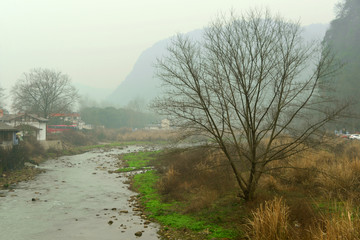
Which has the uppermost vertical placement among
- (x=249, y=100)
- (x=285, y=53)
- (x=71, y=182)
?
(x=285, y=53)

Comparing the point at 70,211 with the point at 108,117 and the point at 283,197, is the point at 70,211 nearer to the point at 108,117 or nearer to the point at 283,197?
the point at 283,197

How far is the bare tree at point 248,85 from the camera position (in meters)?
11.6

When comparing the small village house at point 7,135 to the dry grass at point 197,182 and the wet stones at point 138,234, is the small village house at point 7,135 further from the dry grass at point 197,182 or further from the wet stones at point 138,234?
the wet stones at point 138,234

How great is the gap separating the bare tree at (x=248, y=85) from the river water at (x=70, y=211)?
4995 millimetres

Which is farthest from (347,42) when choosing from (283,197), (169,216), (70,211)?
(70,211)

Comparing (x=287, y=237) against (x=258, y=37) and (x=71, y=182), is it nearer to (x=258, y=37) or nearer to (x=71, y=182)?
(x=258, y=37)

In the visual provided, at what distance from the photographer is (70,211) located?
14.9 metres

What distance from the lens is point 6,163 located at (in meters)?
26.4

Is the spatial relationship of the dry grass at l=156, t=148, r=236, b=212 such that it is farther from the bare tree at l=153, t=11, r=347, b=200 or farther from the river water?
the river water

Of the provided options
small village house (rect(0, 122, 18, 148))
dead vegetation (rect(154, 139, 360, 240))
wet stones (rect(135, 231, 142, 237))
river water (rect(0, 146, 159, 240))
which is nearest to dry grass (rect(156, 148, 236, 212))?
dead vegetation (rect(154, 139, 360, 240))

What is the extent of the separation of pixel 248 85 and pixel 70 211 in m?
10.7

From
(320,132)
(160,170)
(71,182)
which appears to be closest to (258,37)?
(320,132)

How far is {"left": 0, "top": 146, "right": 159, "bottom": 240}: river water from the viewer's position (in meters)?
11.7

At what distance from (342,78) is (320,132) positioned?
43874 millimetres
